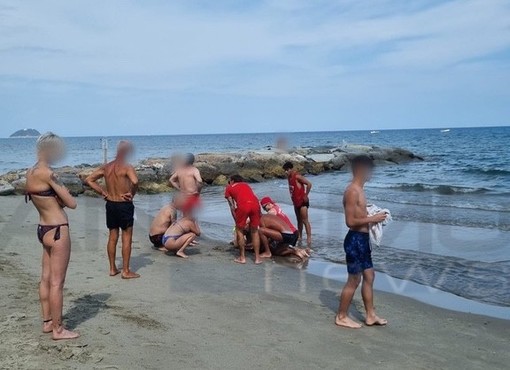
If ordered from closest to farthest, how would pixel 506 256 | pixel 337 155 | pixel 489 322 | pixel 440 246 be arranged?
pixel 489 322 < pixel 506 256 < pixel 440 246 < pixel 337 155

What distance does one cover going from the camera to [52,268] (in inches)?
186

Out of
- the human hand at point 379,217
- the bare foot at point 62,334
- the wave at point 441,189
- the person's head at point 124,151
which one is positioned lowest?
the wave at point 441,189

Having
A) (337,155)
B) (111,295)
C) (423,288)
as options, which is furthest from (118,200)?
(337,155)

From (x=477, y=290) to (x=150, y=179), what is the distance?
59.5 ft

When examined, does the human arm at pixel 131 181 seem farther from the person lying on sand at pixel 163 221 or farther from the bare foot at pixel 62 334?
the bare foot at pixel 62 334

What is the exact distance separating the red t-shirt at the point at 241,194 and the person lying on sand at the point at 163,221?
1.08 metres

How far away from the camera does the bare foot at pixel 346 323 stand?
565cm

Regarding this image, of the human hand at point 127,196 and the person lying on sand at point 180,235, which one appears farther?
the person lying on sand at point 180,235

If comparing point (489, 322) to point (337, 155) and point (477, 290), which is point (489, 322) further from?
point (337, 155)

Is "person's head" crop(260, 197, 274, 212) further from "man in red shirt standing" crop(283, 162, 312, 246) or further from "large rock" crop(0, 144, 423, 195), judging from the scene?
"large rock" crop(0, 144, 423, 195)

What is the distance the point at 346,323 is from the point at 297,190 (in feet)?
17.3

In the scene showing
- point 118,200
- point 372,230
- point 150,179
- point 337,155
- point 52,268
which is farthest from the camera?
point 337,155

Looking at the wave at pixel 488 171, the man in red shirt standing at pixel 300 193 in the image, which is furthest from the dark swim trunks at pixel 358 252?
the wave at pixel 488 171

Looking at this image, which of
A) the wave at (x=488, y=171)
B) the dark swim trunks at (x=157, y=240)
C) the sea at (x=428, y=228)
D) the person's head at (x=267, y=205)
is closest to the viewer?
the sea at (x=428, y=228)
